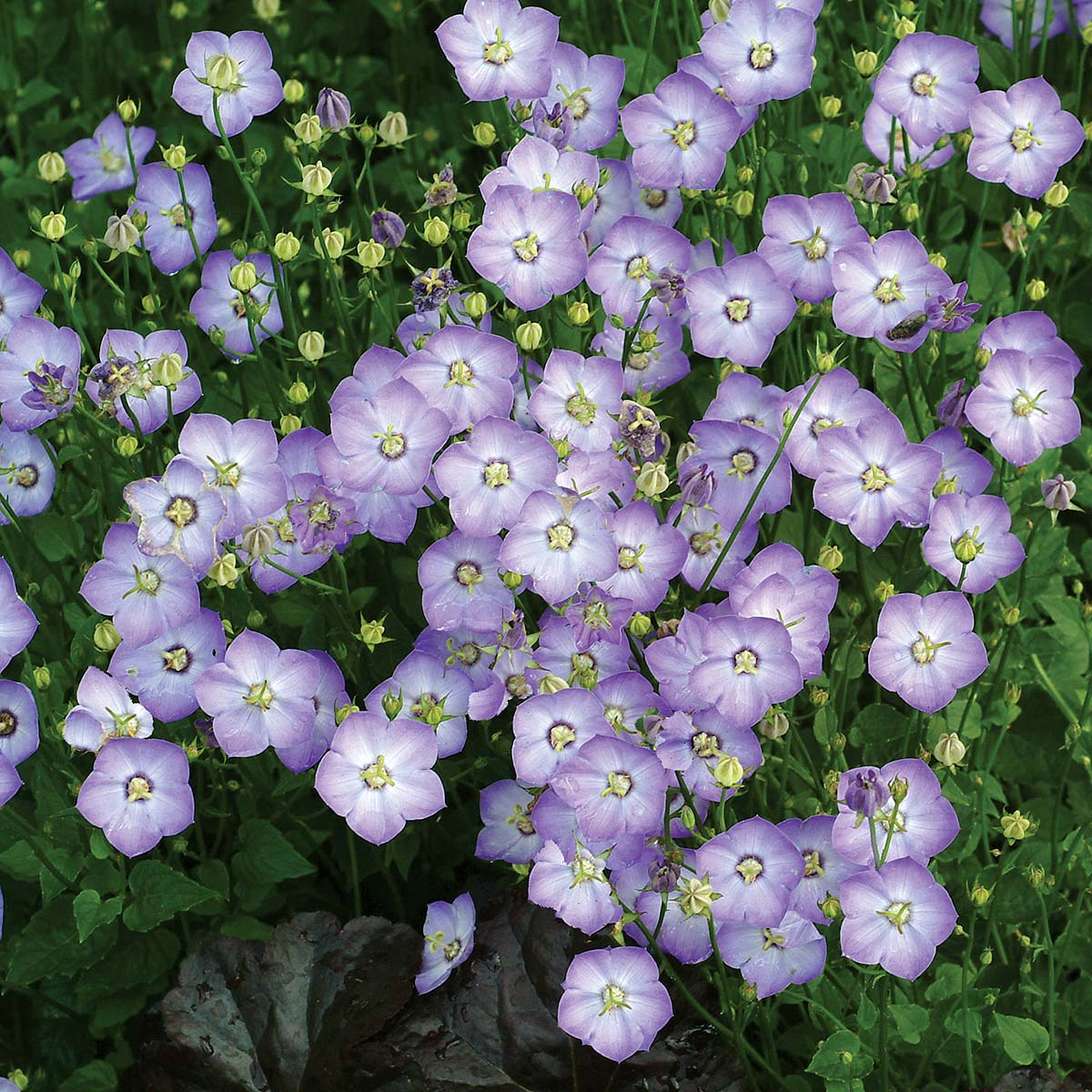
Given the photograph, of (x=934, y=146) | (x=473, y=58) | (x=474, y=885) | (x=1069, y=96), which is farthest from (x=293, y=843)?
(x=1069, y=96)

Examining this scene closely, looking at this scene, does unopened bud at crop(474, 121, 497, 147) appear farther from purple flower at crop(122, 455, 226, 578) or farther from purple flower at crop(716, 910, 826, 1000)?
purple flower at crop(716, 910, 826, 1000)

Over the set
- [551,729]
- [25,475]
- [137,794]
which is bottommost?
[137,794]

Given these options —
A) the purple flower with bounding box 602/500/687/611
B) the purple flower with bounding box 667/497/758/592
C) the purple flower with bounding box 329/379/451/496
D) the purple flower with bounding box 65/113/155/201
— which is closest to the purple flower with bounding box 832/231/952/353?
the purple flower with bounding box 667/497/758/592

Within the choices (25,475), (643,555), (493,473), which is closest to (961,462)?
(643,555)

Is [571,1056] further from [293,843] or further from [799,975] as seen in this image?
[293,843]

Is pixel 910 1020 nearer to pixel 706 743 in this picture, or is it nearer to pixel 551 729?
pixel 706 743

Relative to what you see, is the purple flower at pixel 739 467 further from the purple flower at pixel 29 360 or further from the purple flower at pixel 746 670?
the purple flower at pixel 29 360

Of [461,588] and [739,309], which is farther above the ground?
[739,309]

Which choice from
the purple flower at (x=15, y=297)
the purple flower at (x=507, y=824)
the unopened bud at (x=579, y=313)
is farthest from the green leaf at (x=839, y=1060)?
the purple flower at (x=15, y=297)
